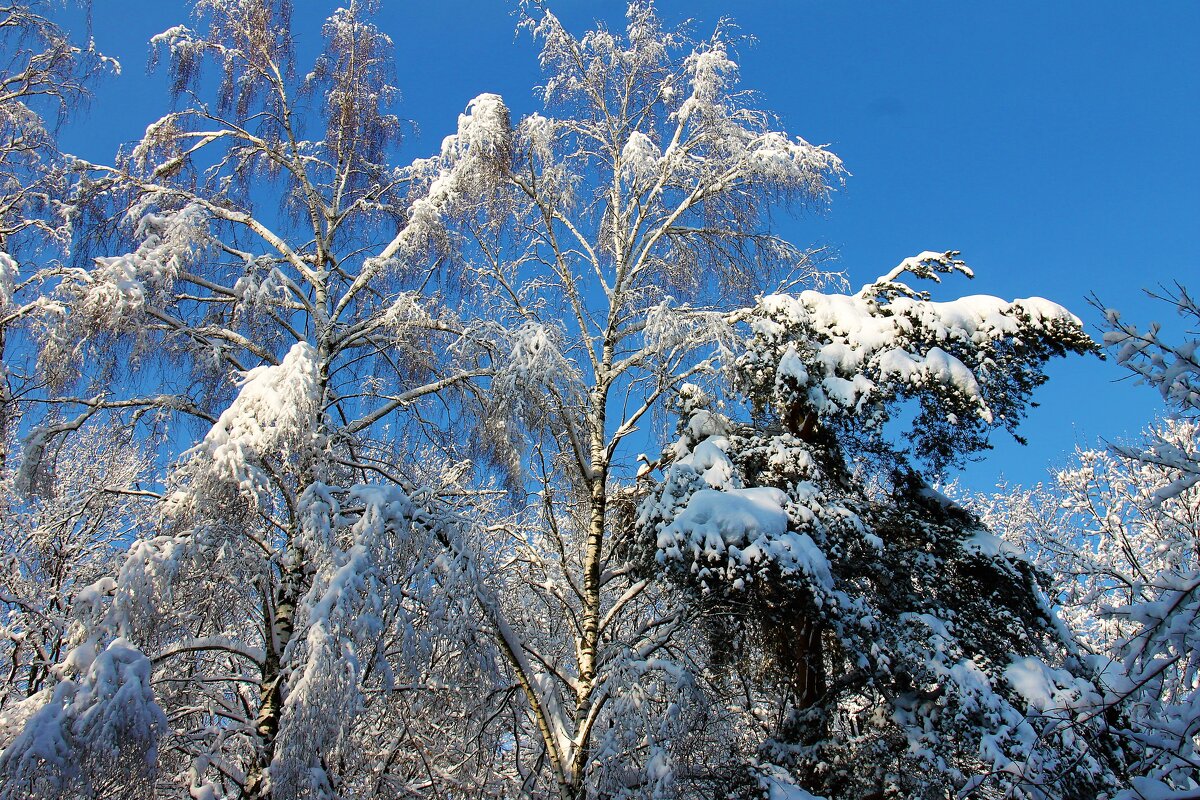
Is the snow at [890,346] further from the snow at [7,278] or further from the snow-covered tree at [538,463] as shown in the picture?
the snow at [7,278]

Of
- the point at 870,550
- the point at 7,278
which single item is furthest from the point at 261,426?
the point at 870,550

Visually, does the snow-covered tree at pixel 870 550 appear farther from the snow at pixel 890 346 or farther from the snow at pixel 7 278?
the snow at pixel 7 278

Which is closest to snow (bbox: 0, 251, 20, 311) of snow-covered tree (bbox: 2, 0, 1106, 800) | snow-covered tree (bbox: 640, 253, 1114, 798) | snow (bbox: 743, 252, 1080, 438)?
snow-covered tree (bbox: 2, 0, 1106, 800)

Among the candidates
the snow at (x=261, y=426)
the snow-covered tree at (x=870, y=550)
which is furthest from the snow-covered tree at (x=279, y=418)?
the snow-covered tree at (x=870, y=550)

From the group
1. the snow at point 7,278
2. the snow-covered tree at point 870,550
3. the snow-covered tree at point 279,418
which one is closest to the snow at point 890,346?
the snow-covered tree at point 870,550

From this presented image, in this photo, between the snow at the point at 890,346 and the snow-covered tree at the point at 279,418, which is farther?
the snow at the point at 890,346

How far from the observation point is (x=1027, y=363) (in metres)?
7.37

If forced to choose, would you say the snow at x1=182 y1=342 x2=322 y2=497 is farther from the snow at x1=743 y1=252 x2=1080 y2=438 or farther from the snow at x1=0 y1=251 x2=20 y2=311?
the snow at x1=743 y1=252 x2=1080 y2=438

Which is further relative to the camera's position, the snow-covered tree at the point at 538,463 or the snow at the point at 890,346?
the snow at the point at 890,346

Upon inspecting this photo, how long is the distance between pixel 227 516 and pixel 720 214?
242 inches

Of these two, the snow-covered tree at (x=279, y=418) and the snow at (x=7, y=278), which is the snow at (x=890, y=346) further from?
the snow at (x=7, y=278)

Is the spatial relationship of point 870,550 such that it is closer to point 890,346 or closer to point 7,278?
point 890,346

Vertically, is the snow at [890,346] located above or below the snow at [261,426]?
above

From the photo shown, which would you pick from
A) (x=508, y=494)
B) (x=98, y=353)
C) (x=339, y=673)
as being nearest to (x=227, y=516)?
(x=339, y=673)
